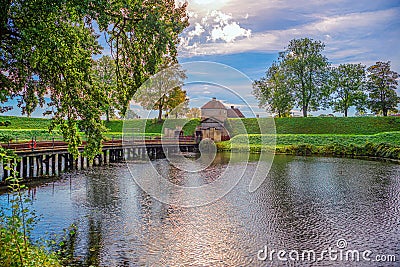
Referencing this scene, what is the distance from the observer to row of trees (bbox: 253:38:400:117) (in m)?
52.2

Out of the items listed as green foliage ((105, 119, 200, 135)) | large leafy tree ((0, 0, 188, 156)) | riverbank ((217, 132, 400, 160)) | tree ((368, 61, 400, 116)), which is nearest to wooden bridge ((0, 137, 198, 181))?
large leafy tree ((0, 0, 188, 156))

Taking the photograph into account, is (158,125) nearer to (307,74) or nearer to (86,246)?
(307,74)

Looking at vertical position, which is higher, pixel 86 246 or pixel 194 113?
pixel 194 113

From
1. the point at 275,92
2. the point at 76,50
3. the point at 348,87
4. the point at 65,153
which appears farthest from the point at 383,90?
the point at 76,50

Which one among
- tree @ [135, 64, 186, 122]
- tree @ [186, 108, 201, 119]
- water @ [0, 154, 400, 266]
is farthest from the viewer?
tree @ [186, 108, 201, 119]

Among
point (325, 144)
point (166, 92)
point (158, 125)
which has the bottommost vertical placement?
point (325, 144)

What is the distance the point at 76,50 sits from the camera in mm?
7863

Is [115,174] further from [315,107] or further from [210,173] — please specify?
[315,107]

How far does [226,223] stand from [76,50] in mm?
6173

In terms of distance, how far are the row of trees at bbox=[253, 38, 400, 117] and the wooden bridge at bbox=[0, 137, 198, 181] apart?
17.7 m

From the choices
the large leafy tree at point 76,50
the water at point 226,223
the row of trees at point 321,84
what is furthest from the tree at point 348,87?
the large leafy tree at point 76,50

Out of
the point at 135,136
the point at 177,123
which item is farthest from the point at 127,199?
the point at 177,123

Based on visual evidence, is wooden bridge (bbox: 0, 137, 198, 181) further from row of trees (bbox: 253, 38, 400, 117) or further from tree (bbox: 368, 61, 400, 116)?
tree (bbox: 368, 61, 400, 116)

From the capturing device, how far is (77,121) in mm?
8547
